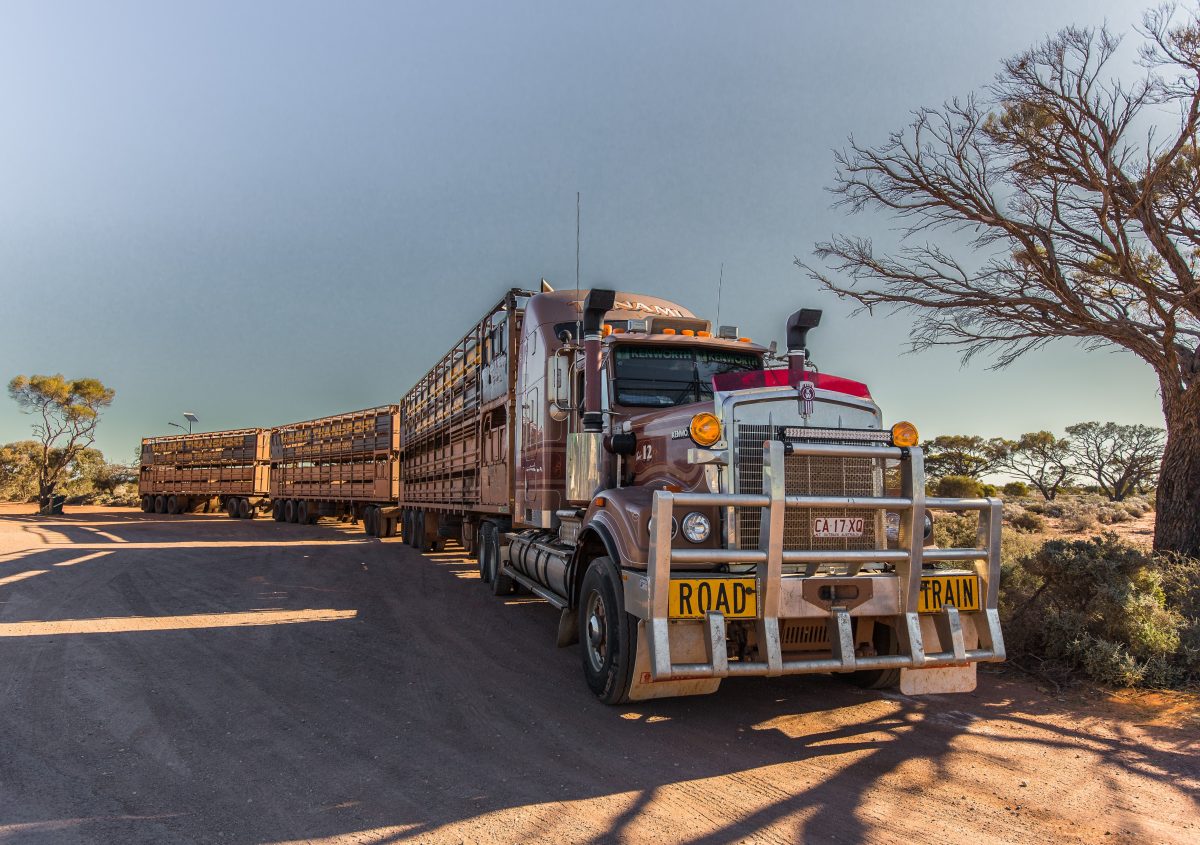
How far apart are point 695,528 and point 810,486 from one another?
85 cm

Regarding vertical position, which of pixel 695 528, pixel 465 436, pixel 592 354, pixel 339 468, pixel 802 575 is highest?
pixel 592 354

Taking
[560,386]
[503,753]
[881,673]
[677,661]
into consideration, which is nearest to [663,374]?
[560,386]

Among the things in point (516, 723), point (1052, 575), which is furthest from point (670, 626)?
point (1052, 575)

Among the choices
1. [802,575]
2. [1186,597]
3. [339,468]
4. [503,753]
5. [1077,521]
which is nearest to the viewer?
[503,753]

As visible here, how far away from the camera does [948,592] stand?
198 inches

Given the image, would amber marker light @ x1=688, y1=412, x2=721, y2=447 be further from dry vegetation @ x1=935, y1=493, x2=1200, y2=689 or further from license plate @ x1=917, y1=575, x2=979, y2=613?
dry vegetation @ x1=935, y1=493, x2=1200, y2=689

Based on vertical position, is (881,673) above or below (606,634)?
below

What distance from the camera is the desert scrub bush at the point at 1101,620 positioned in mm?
6145

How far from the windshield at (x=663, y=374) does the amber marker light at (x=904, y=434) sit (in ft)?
6.22

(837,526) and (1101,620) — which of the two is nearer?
(837,526)

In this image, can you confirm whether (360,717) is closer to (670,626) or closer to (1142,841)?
(670,626)

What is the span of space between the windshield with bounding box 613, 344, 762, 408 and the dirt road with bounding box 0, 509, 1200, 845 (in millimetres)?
2552

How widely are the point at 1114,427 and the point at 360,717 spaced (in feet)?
153

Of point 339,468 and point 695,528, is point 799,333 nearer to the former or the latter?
point 695,528
